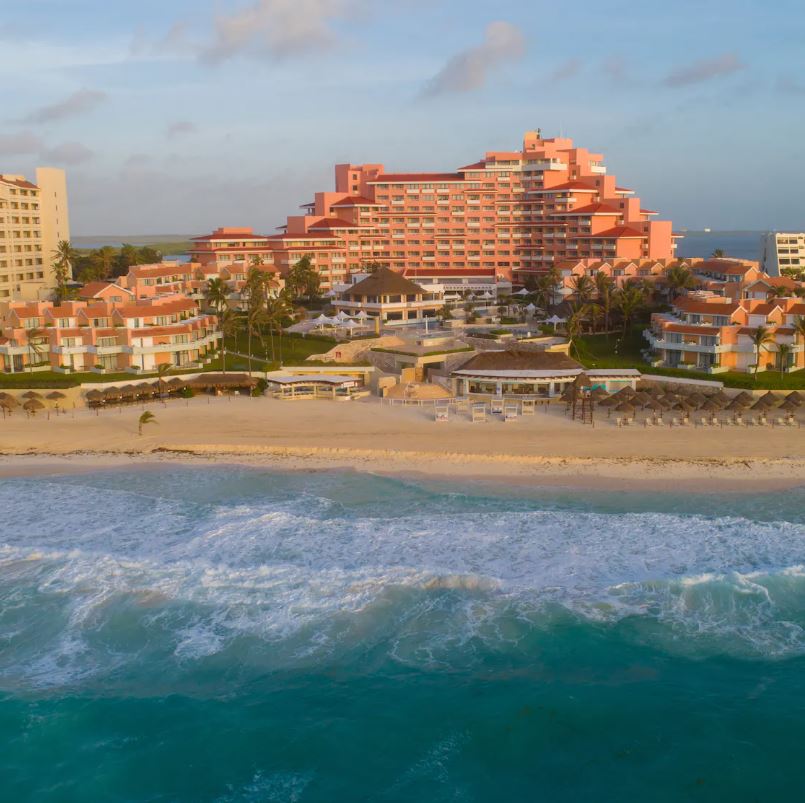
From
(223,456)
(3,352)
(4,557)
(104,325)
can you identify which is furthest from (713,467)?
(3,352)

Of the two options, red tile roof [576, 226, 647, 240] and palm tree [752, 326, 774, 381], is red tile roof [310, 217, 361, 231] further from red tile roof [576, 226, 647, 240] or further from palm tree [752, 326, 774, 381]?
palm tree [752, 326, 774, 381]

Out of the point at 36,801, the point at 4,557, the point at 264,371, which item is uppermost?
the point at 264,371

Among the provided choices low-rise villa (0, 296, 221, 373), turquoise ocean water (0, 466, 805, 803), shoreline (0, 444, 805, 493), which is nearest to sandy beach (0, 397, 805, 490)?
shoreline (0, 444, 805, 493)

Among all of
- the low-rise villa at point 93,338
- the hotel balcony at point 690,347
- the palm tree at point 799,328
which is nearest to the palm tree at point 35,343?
the low-rise villa at point 93,338

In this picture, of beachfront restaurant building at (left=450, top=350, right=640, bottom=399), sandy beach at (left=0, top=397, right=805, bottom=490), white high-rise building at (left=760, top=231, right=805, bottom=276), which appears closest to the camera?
sandy beach at (left=0, top=397, right=805, bottom=490)

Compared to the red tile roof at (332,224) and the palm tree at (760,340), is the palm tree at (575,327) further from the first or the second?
the red tile roof at (332,224)

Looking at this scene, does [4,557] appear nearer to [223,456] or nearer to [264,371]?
[223,456]
